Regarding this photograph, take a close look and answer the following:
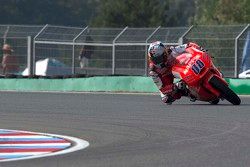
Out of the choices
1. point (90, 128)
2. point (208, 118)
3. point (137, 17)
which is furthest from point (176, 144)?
point (137, 17)

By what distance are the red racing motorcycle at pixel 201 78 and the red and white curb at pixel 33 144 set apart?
5.57 metres

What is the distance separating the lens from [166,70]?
793 inches

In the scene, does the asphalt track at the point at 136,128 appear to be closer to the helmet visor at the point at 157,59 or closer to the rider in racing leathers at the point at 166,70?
the rider in racing leathers at the point at 166,70

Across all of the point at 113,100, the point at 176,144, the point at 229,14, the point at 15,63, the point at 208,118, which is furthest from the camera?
the point at 229,14

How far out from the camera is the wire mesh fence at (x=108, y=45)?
27.8 m

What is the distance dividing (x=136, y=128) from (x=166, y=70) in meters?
5.43

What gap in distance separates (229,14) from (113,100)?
36.1 meters

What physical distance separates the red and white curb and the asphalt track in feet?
0.89

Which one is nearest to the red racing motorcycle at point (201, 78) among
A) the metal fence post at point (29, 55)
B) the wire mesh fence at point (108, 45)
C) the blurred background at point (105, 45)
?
the blurred background at point (105, 45)

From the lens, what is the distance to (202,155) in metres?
11.2

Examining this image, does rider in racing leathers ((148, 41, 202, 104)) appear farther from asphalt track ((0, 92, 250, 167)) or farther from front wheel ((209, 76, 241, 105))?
front wheel ((209, 76, 241, 105))

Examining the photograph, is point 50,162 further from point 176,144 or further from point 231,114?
point 231,114

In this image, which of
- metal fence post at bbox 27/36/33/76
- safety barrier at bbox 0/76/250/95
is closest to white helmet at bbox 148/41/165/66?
safety barrier at bbox 0/76/250/95

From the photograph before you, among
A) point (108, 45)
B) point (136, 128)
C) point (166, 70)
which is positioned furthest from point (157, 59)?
point (108, 45)
